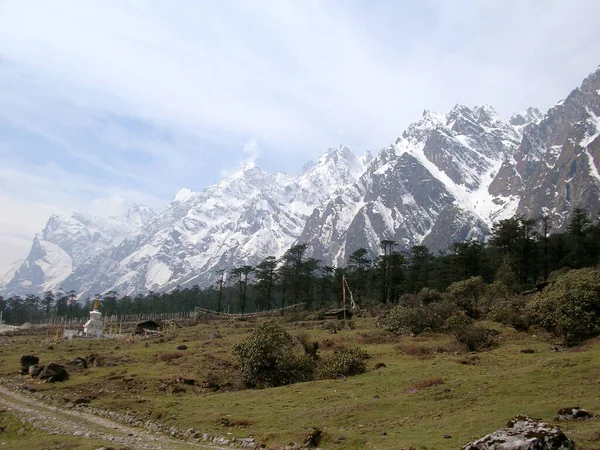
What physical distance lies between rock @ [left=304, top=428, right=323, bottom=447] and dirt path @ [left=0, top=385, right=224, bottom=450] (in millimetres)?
3795

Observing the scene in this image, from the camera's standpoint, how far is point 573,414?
15953 millimetres

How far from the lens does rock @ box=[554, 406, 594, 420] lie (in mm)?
15836

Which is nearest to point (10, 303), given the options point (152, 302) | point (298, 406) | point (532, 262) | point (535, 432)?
point (152, 302)

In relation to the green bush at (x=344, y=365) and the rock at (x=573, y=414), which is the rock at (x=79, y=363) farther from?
the rock at (x=573, y=414)

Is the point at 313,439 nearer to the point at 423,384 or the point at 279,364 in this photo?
the point at 423,384

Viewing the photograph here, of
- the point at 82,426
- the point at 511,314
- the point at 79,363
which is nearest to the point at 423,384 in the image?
the point at 82,426

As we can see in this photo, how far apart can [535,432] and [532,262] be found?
8970cm

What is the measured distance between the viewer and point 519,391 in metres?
20.8

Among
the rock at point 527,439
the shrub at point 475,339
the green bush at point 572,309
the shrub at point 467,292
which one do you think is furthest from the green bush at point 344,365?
the shrub at point 467,292

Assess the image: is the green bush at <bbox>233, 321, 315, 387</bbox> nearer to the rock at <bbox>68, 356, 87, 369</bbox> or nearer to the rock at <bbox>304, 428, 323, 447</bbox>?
the rock at <bbox>68, 356, 87, 369</bbox>

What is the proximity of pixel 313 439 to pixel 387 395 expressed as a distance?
7815 millimetres

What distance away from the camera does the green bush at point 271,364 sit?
103ft

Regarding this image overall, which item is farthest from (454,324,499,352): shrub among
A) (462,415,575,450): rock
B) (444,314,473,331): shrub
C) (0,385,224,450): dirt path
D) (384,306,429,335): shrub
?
(462,415,575,450): rock

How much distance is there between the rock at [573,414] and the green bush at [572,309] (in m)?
18.1
